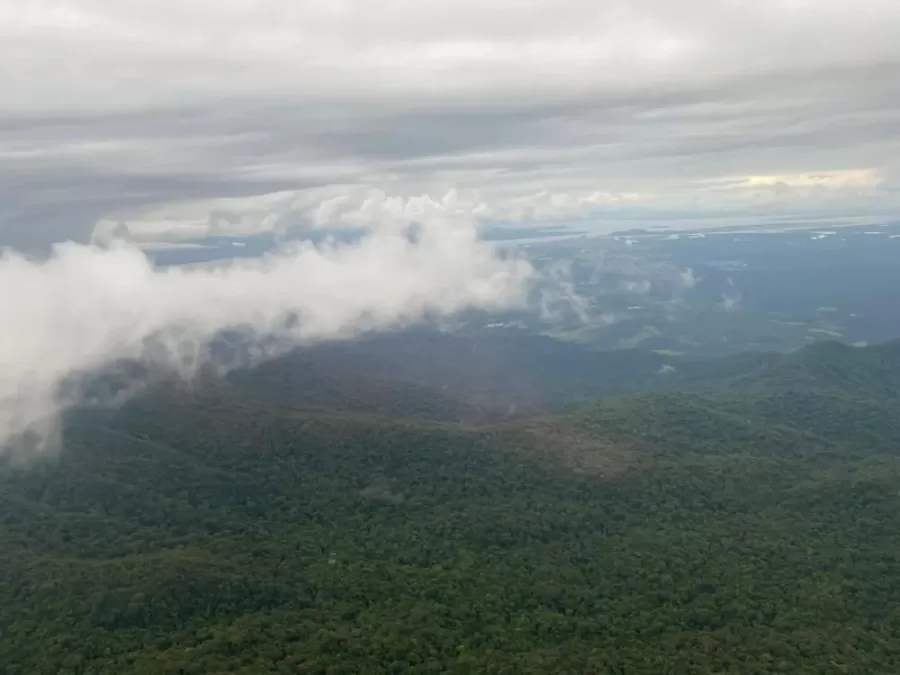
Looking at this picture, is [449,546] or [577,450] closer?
[449,546]

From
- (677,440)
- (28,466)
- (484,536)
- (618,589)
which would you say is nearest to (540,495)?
(484,536)

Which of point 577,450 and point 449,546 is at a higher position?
point 577,450

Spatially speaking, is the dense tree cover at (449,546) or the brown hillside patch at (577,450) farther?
the brown hillside patch at (577,450)

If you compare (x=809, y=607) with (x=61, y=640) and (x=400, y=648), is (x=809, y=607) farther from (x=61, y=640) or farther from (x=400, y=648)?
(x=61, y=640)

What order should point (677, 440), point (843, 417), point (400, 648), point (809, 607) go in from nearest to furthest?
point (400, 648), point (809, 607), point (677, 440), point (843, 417)

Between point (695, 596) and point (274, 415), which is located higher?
point (274, 415)

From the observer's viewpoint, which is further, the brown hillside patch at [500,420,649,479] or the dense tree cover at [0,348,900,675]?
the brown hillside patch at [500,420,649,479]

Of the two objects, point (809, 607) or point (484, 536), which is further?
point (484, 536)

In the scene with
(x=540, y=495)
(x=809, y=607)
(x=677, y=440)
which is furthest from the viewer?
(x=677, y=440)
